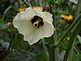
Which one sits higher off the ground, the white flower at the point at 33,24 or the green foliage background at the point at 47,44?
the white flower at the point at 33,24

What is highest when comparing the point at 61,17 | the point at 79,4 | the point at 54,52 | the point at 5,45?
the point at 79,4

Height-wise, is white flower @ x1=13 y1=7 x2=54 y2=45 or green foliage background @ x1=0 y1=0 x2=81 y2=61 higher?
white flower @ x1=13 y1=7 x2=54 y2=45

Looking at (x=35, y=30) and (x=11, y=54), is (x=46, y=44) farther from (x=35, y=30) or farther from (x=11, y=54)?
(x=11, y=54)

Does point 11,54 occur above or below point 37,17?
below

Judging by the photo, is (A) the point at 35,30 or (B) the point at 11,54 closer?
(A) the point at 35,30

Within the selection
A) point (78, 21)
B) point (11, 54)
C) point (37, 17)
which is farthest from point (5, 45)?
point (78, 21)

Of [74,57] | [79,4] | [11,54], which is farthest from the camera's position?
[11,54]

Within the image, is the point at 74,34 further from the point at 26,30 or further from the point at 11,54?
the point at 11,54

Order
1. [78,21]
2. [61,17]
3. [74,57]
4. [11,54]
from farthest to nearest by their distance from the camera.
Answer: [61,17]
[11,54]
[74,57]
[78,21]
